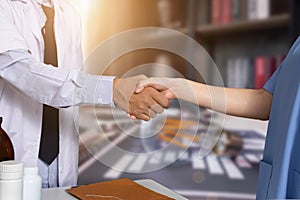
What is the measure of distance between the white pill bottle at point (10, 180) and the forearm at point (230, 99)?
49 centimetres

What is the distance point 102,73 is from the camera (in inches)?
46.4

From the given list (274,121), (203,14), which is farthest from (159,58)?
Result: (274,121)

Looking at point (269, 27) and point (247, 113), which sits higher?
point (269, 27)

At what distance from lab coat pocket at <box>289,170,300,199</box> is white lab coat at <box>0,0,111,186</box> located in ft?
1.62

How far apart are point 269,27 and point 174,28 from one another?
1.26 ft

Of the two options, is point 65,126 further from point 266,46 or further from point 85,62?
point 266,46

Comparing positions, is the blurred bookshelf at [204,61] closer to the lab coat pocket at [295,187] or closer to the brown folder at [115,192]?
the brown folder at [115,192]

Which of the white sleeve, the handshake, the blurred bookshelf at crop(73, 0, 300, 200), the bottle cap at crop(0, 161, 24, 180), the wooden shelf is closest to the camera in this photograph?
the bottle cap at crop(0, 161, 24, 180)

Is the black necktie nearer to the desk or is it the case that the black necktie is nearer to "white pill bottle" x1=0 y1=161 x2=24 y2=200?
the desk

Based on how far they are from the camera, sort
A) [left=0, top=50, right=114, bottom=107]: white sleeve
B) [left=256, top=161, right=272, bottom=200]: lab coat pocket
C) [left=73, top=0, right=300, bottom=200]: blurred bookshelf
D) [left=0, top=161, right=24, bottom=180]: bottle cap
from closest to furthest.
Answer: [left=0, top=161, right=24, bottom=180]: bottle cap < [left=256, top=161, right=272, bottom=200]: lab coat pocket < [left=0, top=50, right=114, bottom=107]: white sleeve < [left=73, top=0, right=300, bottom=200]: blurred bookshelf

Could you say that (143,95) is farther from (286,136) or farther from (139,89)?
(286,136)

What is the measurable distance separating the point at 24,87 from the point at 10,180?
29 centimetres

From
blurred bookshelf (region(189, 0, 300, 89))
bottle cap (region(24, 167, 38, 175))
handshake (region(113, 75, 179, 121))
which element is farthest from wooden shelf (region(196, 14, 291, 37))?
bottle cap (region(24, 167, 38, 175))

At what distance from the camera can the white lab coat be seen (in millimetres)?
949
